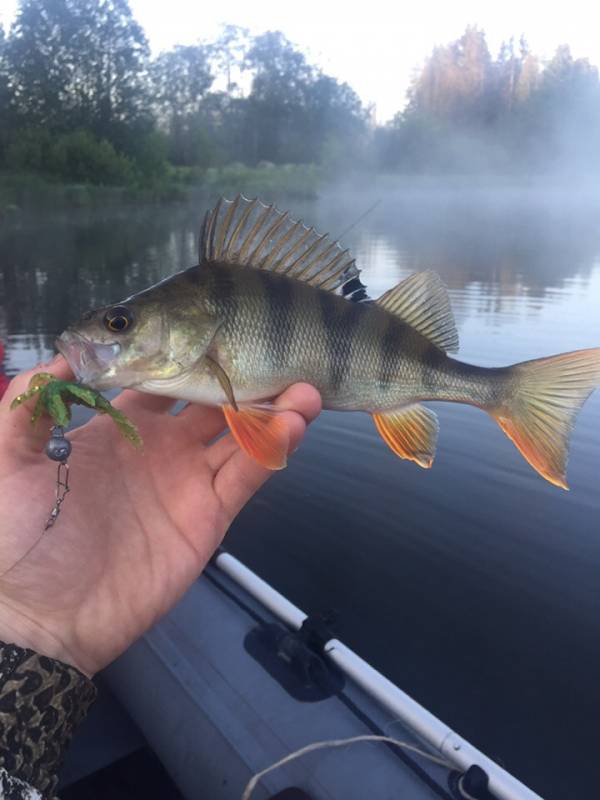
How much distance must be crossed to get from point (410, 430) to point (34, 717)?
1234 mm

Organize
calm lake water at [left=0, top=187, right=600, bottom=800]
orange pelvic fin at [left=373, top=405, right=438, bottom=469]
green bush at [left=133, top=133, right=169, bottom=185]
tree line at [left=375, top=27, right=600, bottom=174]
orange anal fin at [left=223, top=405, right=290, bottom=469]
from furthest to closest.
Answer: tree line at [left=375, top=27, right=600, bottom=174]
green bush at [left=133, top=133, right=169, bottom=185]
calm lake water at [left=0, top=187, right=600, bottom=800]
orange pelvic fin at [left=373, top=405, right=438, bottom=469]
orange anal fin at [left=223, top=405, right=290, bottom=469]

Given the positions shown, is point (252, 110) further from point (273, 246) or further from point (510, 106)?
point (273, 246)

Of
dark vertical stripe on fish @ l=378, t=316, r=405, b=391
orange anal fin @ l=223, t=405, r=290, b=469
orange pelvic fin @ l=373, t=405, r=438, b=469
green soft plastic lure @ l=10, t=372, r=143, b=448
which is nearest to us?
green soft plastic lure @ l=10, t=372, r=143, b=448

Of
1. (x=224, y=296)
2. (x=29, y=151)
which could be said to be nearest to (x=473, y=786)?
(x=224, y=296)

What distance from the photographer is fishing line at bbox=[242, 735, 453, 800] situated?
1.90 metres

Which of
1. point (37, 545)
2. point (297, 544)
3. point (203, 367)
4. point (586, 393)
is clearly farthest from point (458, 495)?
point (37, 545)

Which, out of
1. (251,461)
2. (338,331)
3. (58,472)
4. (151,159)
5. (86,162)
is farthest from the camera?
(151,159)

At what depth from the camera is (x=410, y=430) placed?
6.57 feet

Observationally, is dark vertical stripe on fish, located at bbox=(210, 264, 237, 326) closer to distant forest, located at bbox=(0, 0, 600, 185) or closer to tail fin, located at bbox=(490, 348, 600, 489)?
tail fin, located at bbox=(490, 348, 600, 489)

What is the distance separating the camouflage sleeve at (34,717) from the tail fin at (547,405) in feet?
4.39

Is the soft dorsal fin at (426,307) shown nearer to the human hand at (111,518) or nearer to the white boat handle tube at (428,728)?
the human hand at (111,518)

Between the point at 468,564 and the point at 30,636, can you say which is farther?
the point at 468,564

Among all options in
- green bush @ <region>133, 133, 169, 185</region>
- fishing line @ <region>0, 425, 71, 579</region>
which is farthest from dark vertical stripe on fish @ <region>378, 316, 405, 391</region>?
green bush @ <region>133, 133, 169, 185</region>

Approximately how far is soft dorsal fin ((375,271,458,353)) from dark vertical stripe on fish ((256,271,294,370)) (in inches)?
13.0
